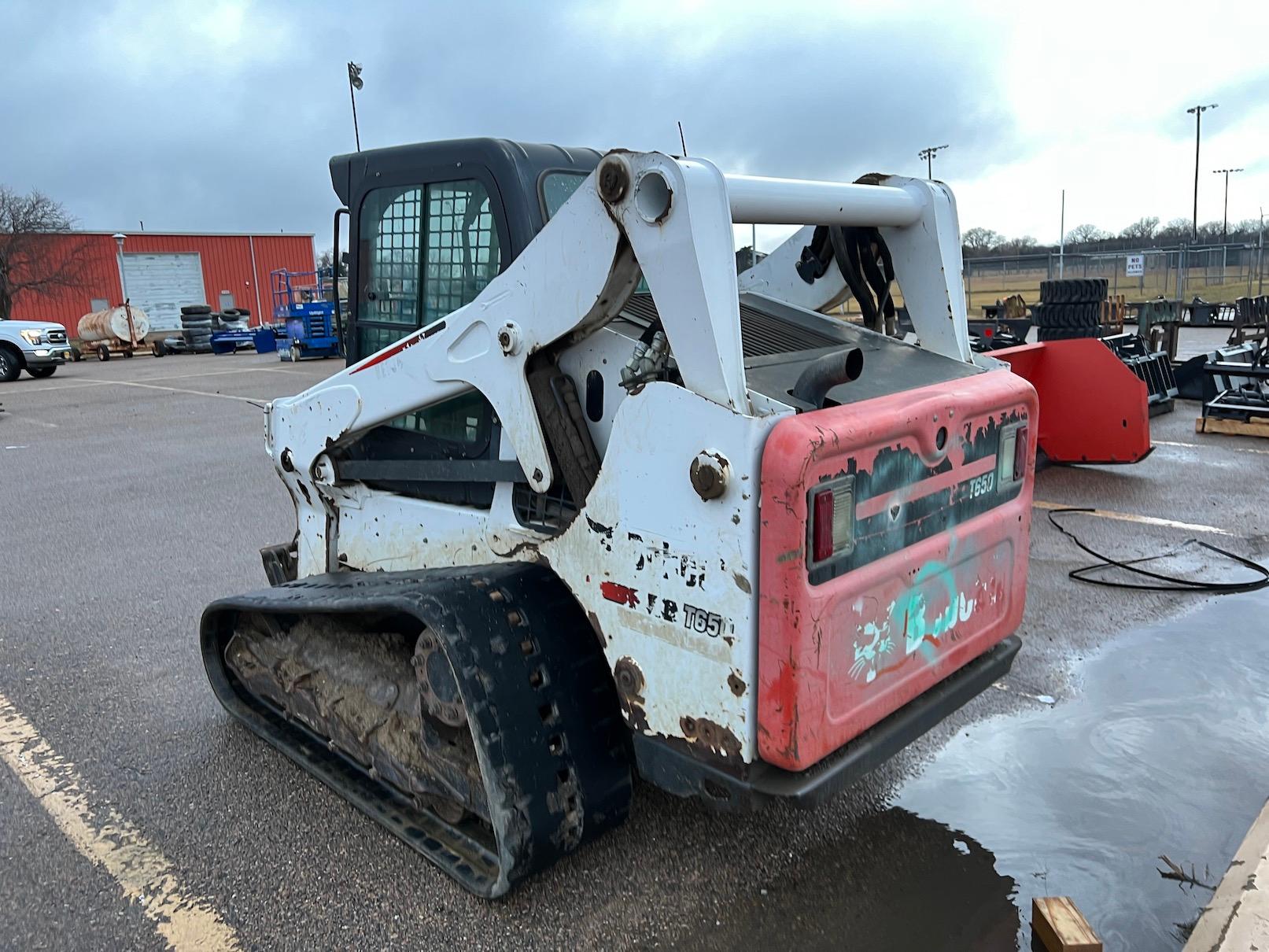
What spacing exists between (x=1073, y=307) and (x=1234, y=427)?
10.4 ft

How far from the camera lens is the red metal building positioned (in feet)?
124

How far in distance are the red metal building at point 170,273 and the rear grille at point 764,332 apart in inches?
1600

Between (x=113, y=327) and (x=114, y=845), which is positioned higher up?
(x=113, y=327)

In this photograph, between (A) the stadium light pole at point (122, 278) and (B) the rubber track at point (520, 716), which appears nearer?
(B) the rubber track at point (520, 716)

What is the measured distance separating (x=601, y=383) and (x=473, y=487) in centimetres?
72

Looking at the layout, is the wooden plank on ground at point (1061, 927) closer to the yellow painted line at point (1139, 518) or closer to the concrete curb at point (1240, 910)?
the concrete curb at point (1240, 910)

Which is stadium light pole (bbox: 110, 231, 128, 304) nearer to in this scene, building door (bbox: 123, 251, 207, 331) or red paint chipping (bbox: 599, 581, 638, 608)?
building door (bbox: 123, 251, 207, 331)

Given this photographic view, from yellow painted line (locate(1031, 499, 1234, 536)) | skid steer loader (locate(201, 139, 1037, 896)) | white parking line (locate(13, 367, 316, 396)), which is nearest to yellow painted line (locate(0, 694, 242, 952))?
skid steer loader (locate(201, 139, 1037, 896))

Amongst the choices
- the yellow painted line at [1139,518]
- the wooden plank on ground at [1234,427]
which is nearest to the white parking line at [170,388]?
the yellow painted line at [1139,518]

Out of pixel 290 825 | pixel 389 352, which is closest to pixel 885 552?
pixel 389 352

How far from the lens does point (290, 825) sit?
3135 mm

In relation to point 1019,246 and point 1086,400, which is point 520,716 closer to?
point 1086,400

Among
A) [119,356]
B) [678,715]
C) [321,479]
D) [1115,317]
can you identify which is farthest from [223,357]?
[678,715]

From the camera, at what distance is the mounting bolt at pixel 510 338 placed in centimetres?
266
